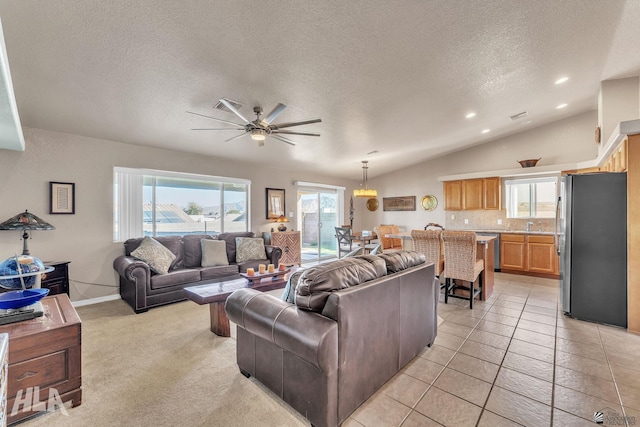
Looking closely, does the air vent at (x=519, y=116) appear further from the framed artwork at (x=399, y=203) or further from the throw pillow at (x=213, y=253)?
the throw pillow at (x=213, y=253)

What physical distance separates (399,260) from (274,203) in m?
4.53

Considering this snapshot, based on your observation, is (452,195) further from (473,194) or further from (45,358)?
(45,358)

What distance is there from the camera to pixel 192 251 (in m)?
4.67

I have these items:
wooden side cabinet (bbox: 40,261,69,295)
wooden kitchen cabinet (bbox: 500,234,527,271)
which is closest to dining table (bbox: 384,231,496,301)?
wooden kitchen cabinet (bbox: 500,234,527,271)

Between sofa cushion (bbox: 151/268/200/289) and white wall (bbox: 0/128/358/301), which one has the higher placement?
white wall (bbox: 0/128/358/301)

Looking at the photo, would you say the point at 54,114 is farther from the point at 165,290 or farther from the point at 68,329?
the point at 68,329

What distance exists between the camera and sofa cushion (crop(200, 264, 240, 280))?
4.25 meters

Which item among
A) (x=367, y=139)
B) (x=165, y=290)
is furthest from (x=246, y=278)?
(x=367, y=139)

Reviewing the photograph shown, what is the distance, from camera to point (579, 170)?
5270mm

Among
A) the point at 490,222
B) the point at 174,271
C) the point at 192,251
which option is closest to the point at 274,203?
the point at 192,251

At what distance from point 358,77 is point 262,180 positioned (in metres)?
3.71

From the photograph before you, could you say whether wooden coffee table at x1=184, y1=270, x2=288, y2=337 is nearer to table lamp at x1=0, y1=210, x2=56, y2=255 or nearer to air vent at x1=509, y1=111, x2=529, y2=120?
table lamp at x1=0, y1=210, x2=56, y2=255

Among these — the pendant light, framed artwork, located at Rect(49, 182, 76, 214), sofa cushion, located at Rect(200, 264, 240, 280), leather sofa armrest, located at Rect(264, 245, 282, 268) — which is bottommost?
sofa cushion, located at Rect(200, 264, 240, 280)

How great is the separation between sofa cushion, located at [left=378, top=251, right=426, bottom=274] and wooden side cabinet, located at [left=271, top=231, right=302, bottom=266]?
3.75 m
